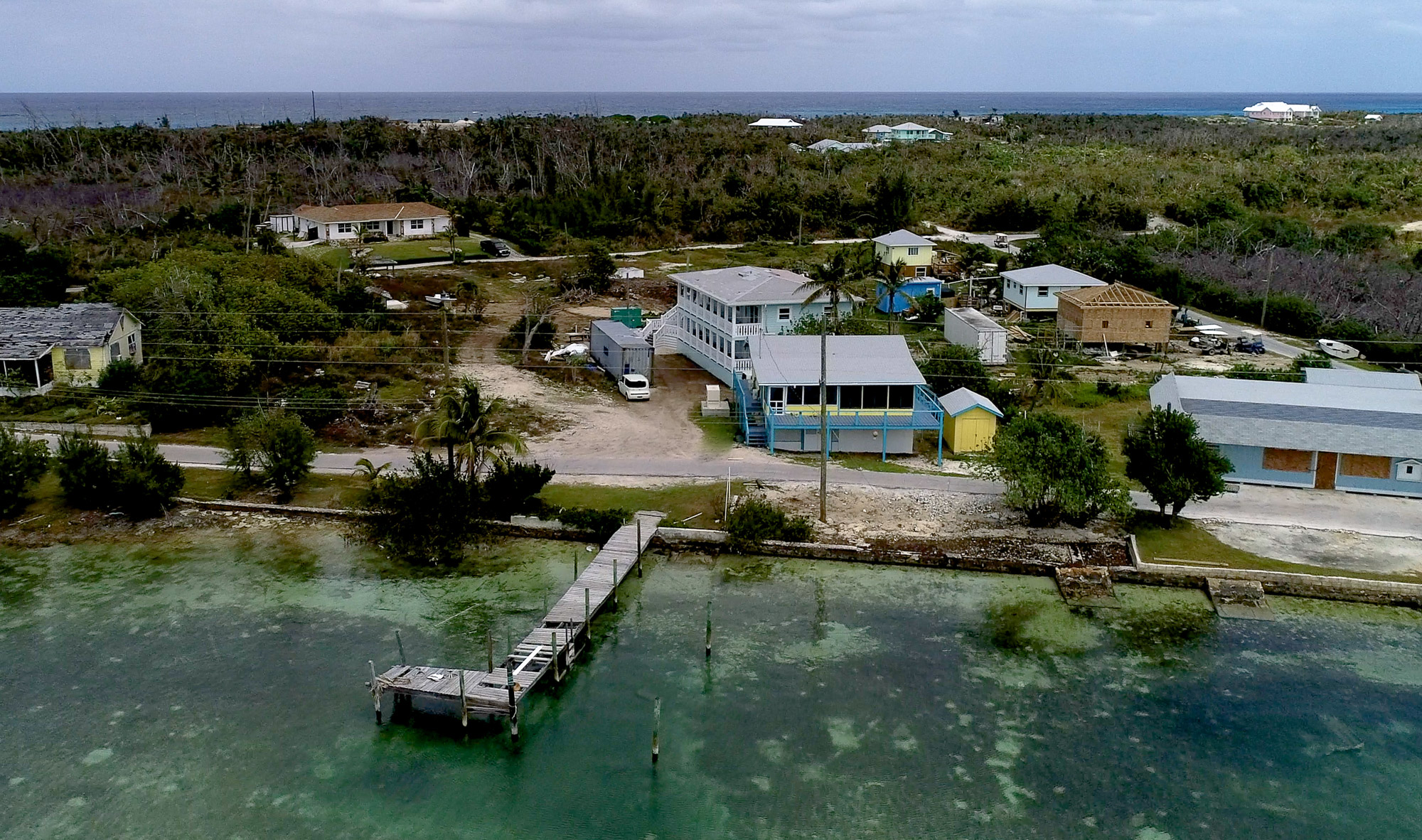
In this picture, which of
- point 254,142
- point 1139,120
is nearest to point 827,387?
point 254,142

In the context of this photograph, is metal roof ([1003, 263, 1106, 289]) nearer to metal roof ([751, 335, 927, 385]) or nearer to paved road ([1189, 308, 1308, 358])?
paved road ([1189, 308, 1308, 358])

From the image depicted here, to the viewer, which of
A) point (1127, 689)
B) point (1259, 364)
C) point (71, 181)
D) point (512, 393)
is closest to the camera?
point (1127, 689)

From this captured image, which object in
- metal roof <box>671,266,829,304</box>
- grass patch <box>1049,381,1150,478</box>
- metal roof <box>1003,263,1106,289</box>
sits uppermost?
metal roof <box>671,266,829,304</box>

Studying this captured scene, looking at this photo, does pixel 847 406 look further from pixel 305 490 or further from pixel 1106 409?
pixel 305 490

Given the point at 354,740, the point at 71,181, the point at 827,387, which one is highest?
the point at 71,181

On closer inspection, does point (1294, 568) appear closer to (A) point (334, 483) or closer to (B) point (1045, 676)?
(B) point (1045, 676)

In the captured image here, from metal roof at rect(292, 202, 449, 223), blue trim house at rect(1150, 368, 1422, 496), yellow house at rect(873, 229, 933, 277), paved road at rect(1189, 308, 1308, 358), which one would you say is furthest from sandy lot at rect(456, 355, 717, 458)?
metal roof at rect(292, 202, 449, 223)
